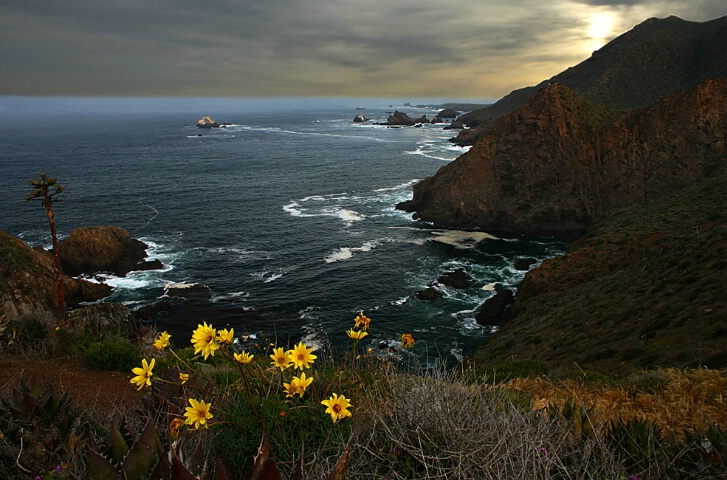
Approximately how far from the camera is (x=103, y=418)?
197 inches

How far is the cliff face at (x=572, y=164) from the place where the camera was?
5312cm

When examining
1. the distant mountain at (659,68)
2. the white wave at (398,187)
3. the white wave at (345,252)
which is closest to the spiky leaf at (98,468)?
the white wave at (345,252)

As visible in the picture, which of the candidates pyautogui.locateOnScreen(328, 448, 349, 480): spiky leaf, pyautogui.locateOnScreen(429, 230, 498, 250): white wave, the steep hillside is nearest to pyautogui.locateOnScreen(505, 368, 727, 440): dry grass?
pyautogui.locateOnScreen(328, 448, 349, 480): spiky leaf

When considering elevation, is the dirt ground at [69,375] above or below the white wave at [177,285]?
above

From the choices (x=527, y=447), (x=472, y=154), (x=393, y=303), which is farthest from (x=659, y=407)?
(x=472, y=154)

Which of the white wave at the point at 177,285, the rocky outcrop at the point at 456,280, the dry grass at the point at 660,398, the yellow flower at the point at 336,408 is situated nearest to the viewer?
the yellow flower at the point at 336,408

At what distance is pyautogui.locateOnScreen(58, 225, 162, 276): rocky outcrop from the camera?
40.5 m

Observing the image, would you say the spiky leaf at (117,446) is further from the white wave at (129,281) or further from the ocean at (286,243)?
the white wave at (129,281)

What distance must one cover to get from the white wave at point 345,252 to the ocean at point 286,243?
0.21 meters

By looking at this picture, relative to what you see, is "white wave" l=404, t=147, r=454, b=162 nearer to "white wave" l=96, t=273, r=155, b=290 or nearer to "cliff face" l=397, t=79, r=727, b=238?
"cliff face" l=397, t=79, r=727, b=238

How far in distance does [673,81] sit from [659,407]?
119 m

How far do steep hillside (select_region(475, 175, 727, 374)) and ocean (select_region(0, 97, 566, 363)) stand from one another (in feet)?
16.7

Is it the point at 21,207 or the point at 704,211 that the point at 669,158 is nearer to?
the point at 704,211

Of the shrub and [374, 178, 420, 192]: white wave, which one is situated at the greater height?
the shrub
